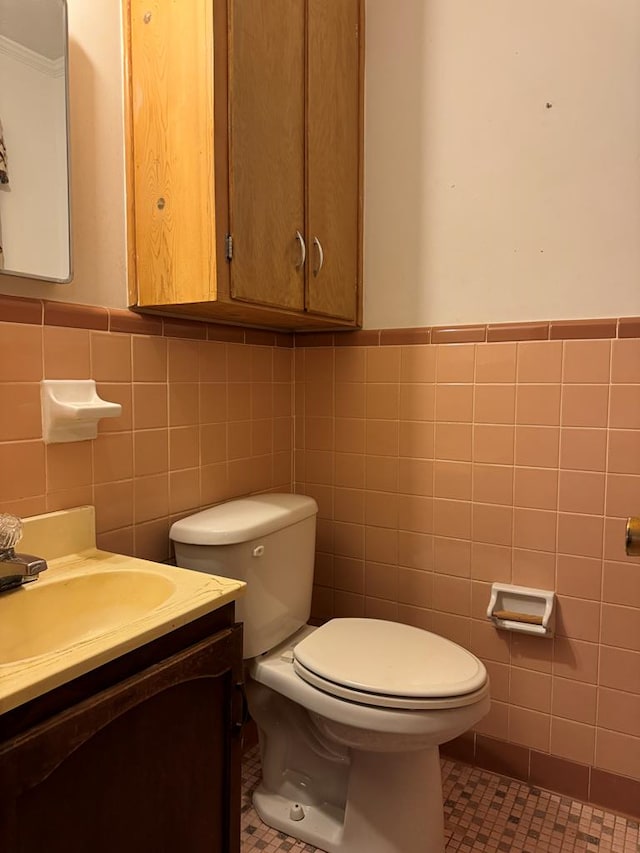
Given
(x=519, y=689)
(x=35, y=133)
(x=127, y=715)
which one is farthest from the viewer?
(x=519, y=689)

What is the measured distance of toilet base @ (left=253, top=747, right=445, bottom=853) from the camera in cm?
136

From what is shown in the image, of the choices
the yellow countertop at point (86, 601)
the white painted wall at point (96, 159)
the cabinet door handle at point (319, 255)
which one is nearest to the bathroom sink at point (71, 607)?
the yellow countertop at point (86, 601)

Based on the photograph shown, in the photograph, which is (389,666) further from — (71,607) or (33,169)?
(33,169)

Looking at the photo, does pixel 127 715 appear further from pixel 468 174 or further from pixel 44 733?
pixel 468 174

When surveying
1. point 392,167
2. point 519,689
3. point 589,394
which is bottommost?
point 519,689

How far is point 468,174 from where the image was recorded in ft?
5.47

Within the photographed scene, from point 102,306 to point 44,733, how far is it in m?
0.88

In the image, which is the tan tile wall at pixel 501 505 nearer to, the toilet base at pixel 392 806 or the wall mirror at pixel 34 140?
the toilet base at pixel 392 806

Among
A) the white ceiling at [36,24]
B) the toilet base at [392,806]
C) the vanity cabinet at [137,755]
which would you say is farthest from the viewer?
the toilet base at [392,806]

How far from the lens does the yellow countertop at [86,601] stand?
840 mm

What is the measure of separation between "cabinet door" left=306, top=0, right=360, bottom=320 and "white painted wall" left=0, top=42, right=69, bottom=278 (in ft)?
1.98

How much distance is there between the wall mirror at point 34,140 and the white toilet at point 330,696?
0.66m

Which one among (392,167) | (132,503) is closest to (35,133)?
(132,503)

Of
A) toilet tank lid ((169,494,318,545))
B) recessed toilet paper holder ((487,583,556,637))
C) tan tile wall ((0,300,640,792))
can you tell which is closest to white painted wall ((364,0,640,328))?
tan tile wall ((0,300,640,792))
